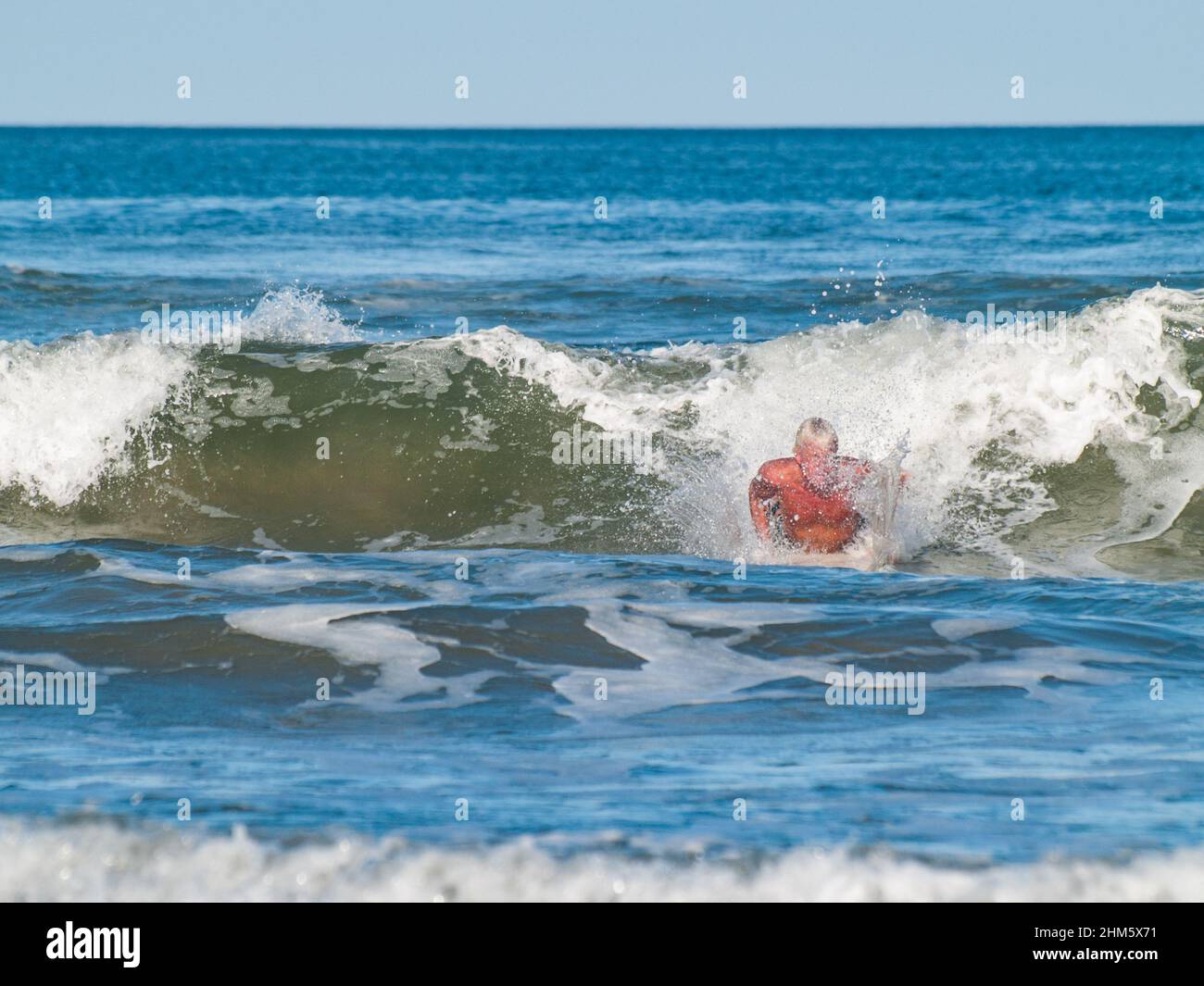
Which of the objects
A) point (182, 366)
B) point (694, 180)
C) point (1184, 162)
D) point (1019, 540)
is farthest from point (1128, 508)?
point (1184, 162)

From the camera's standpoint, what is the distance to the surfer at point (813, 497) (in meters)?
8.20

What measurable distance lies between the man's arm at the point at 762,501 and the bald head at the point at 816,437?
0.27 metres

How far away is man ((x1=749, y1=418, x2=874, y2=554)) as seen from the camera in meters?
8.20

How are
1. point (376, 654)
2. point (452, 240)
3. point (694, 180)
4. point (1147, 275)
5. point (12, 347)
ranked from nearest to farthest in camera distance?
1. point (376, 654)
2. point (12, 347)
3. point (1147, 275)
4. point (452, 240)
5. point (694, 180)

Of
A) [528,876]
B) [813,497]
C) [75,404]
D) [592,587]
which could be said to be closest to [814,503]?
[813,497]

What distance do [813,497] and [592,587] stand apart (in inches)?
60.5

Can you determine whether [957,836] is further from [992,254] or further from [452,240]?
[452,240]

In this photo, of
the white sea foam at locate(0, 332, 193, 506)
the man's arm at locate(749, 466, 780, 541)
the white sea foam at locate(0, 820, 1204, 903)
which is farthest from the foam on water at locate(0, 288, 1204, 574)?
the white sea foam at locate(0, 820, 1204, 903)

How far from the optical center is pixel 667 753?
205 inches

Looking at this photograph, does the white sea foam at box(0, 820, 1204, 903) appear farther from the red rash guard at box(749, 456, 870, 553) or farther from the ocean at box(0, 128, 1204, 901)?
the red rash guard at box(749, 456, 870, 553)

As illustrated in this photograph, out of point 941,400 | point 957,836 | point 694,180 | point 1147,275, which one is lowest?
point 957,836

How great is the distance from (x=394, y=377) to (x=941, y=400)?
4.31 meters

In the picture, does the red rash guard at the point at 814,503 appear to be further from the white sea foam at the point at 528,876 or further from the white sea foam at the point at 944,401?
the white sea foam at the point at 528,876

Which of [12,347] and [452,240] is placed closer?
[12,347]
